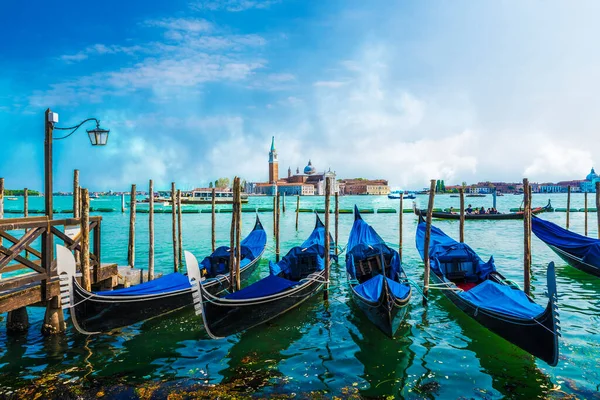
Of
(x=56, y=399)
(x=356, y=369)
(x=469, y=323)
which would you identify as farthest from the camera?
(x=469, y=323)

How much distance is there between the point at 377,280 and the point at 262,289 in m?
1.70

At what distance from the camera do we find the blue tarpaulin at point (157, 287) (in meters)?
5.07

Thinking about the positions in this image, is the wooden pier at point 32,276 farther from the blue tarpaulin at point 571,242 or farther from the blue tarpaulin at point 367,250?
the blue tarpaulin at point 571,242

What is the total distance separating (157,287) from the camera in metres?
5.63

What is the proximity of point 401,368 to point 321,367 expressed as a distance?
33.6 inches

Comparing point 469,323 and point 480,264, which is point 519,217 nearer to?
point 480,264

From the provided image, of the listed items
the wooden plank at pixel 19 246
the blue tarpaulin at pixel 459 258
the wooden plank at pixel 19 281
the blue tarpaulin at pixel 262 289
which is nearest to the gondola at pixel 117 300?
the wooden plank at pixel 19 281

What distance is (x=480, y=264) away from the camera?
692cm

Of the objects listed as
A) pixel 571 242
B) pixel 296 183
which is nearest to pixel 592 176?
pixel 296 183

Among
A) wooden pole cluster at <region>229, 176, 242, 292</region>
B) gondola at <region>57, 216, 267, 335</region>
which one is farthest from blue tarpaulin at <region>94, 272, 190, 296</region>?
wooden pole cluster at <region>229, 176, 242, 292</region>

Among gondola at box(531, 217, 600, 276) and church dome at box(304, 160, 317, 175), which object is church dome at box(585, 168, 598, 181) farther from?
gondola at box(531, 217, 600, 276)

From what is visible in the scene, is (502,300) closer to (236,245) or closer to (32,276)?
(236,245)

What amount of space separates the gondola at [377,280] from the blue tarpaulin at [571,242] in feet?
13.5

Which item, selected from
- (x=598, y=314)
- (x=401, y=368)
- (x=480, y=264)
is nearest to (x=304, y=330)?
(x=401, y=368)
